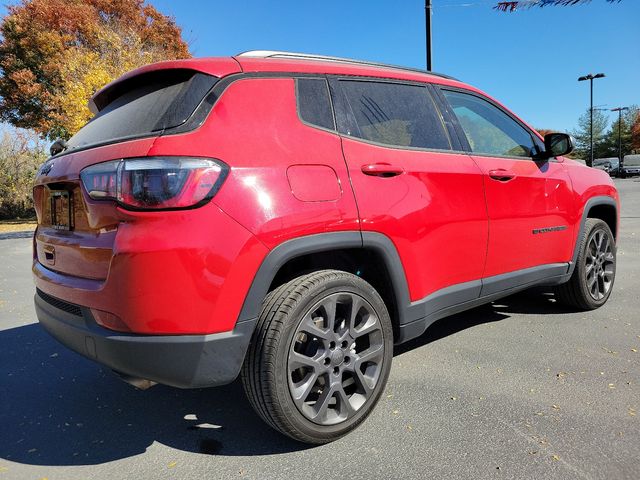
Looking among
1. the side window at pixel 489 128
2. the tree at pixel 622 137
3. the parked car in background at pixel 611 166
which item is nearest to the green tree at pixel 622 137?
the tree at pixel 622 137

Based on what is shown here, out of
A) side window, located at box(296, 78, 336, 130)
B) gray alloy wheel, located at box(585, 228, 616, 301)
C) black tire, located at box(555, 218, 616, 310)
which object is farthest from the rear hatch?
gray alloy wheel, located at box(585, 228, 616, 301)

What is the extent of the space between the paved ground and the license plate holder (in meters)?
1.11

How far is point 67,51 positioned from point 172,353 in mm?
18025

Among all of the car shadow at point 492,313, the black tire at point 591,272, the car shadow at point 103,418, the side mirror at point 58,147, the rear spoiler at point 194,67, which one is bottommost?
the car shadow at point 492,313

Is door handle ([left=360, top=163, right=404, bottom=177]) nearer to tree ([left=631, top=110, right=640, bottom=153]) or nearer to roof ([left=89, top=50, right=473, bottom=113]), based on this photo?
roof ([left=89, top=50, right=473, bottom=113])

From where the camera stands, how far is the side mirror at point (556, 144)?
12.1 ft

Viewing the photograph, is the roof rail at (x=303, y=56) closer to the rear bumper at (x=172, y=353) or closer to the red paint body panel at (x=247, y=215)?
the red paint body panel at (x=247, y=215)

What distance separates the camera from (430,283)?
2.74m

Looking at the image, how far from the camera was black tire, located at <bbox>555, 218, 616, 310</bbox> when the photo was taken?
4160 millimetres

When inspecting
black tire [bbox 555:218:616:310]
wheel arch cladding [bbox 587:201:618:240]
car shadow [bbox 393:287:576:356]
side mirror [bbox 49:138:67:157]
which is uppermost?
side mirror [bbox 49:138:67:157]

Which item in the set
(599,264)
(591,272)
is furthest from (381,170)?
(599,264)

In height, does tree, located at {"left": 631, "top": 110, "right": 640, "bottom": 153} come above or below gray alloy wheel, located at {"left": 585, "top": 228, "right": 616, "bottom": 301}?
above

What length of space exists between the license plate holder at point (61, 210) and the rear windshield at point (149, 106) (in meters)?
0.29

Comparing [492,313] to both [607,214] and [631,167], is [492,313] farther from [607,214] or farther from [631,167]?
[631,167]
